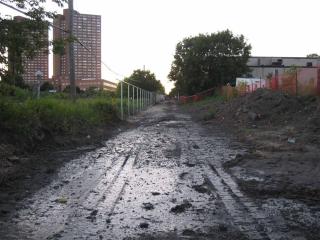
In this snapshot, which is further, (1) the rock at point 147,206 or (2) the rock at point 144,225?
(1) the rock at point 147,206

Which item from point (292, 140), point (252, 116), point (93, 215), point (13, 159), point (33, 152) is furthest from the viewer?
point (252, 116)

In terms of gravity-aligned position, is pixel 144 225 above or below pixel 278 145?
below

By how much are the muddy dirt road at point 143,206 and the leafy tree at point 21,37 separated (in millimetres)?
2890

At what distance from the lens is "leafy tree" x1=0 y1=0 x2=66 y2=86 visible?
39.6ft

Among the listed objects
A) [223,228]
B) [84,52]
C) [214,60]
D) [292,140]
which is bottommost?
[223,228]

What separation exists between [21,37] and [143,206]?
21.4ft

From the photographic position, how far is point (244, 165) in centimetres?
1156

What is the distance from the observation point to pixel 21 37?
39.9 feet

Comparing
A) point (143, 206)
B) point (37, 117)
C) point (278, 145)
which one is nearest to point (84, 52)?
point (37, 117)

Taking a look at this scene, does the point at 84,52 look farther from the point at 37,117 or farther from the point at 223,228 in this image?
the point at 223,228

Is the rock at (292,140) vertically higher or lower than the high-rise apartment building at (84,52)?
lower

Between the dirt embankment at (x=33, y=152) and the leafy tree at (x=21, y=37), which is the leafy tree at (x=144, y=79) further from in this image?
the leafy tree at (x=21, y=37)

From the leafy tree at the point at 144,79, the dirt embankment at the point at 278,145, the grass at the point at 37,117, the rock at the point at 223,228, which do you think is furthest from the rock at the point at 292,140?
the leafy tree at the point at 144,79

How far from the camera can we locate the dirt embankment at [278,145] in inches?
353
